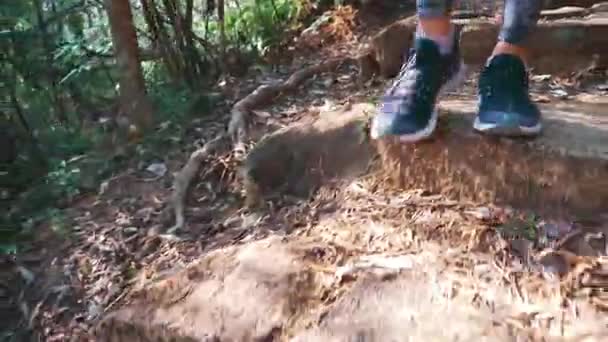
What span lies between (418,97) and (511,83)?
0.75 feet

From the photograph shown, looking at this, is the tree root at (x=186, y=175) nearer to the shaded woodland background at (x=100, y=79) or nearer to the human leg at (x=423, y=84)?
the shaded woodland background at (x=100, y=79)

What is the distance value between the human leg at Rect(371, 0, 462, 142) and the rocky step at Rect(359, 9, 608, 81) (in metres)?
0.87

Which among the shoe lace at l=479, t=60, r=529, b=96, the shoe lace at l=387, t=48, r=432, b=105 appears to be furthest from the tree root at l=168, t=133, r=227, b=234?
the shoe lace at l=479, t=60, r=529, b=96

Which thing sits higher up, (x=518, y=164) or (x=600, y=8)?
(x=600, y=8)

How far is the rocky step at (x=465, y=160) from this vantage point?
Answer: 5.63ft

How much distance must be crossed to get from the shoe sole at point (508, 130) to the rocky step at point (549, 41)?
0.91m

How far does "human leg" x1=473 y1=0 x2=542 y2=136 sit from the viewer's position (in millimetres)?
1738

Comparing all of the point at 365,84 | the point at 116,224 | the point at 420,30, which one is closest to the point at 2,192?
the point at 116,224

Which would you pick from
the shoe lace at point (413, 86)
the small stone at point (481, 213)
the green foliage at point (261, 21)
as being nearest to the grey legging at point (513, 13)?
the shoe lace at point (413, 86)

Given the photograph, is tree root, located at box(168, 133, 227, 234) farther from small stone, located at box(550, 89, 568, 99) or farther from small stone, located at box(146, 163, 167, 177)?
small stone, located at box(550, 89, 568, 99)

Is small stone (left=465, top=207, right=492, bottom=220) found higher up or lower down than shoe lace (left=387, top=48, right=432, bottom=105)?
lower down

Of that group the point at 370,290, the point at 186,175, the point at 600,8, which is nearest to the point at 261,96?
the point at 186,175

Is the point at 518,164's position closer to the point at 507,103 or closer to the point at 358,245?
the point at 507,103

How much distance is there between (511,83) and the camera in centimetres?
176
